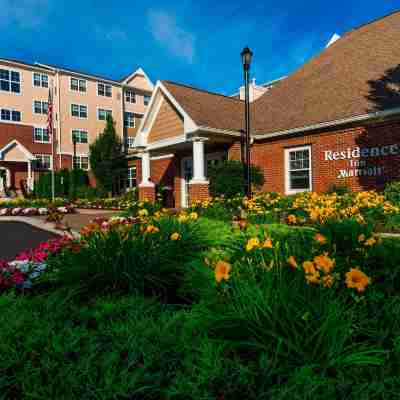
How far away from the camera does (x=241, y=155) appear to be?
13781 millimetres

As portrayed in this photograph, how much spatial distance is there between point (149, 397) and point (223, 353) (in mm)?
452

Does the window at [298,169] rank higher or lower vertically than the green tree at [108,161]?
lower

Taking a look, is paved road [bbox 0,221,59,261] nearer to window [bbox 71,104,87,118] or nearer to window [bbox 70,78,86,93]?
window [bbox 71,104,87,118]

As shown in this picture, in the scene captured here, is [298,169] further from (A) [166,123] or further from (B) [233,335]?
(B) [233,335]

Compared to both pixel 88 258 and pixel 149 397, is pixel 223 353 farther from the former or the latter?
pixel 88 258

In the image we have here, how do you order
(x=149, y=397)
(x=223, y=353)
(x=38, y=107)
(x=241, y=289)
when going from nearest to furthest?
(x=149, y=397) < (x=223, y=353) < (x=241, y=289) < (x=38, y=107)

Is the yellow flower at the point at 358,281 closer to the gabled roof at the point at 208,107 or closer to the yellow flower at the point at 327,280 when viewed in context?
the yellow flower at the point at 327,280

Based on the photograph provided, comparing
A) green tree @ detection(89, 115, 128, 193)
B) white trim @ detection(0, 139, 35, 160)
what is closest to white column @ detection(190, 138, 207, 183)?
green tree @ detection(89, 115, 128, 193)

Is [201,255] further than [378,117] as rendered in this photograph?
No

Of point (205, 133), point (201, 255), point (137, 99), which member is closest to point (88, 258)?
point (201, 255)

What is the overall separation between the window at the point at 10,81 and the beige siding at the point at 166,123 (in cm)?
2425

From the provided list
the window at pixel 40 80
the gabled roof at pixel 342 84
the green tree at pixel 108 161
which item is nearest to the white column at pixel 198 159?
the gabled roof at pixel 342 84

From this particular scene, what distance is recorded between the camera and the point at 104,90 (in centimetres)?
3688

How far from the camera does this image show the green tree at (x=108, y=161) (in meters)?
27.7
